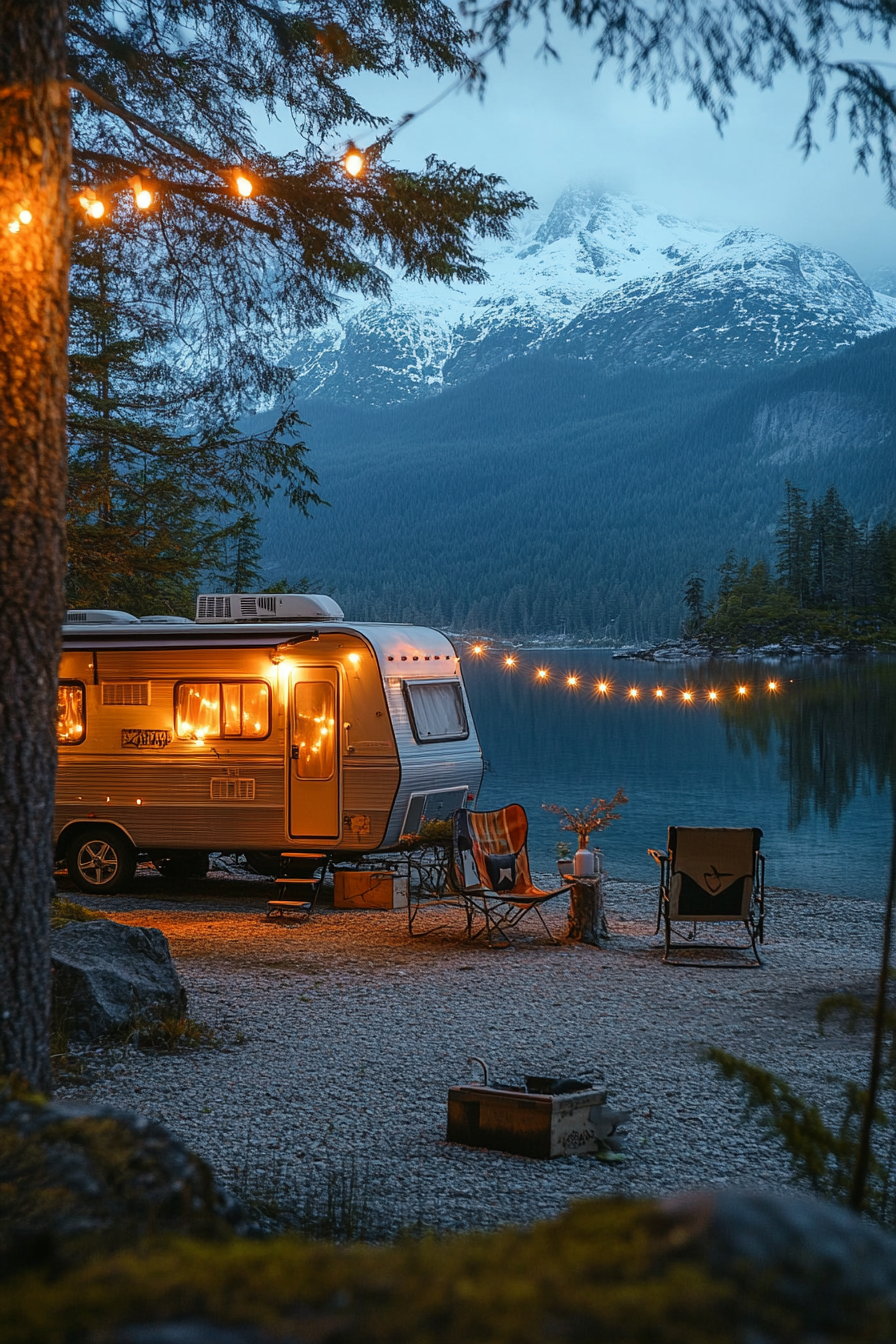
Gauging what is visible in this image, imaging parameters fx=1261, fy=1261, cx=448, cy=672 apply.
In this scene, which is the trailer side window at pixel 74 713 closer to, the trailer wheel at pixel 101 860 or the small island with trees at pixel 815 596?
the trailer wheel at pixel 101 860

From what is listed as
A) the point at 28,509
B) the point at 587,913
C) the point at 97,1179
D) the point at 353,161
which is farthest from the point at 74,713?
the point at 97,1179

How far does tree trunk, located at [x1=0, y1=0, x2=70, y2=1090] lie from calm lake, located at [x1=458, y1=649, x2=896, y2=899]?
216 centimetres

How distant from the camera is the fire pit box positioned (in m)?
4.72

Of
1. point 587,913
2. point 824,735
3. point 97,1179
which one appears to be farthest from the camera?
point 824,735

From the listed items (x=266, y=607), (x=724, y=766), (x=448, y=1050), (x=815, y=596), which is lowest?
(x=724, y=766)

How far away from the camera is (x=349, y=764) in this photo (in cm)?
1113

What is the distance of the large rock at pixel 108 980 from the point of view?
6.10 meters

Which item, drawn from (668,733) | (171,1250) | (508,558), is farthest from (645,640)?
(171,1250)

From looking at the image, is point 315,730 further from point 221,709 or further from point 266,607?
point 266,607

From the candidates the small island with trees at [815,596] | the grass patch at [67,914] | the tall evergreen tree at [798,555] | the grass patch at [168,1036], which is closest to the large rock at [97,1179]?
the grass patch at [168,1036]

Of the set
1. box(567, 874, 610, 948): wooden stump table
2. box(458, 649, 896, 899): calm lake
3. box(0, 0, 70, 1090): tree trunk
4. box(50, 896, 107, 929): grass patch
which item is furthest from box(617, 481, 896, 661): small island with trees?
box(0, 0, 70, 1090): tree trunk

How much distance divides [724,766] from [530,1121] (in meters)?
30.4

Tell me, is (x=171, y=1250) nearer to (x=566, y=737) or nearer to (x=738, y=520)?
(x=566, y=737)

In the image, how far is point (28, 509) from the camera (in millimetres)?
3314
